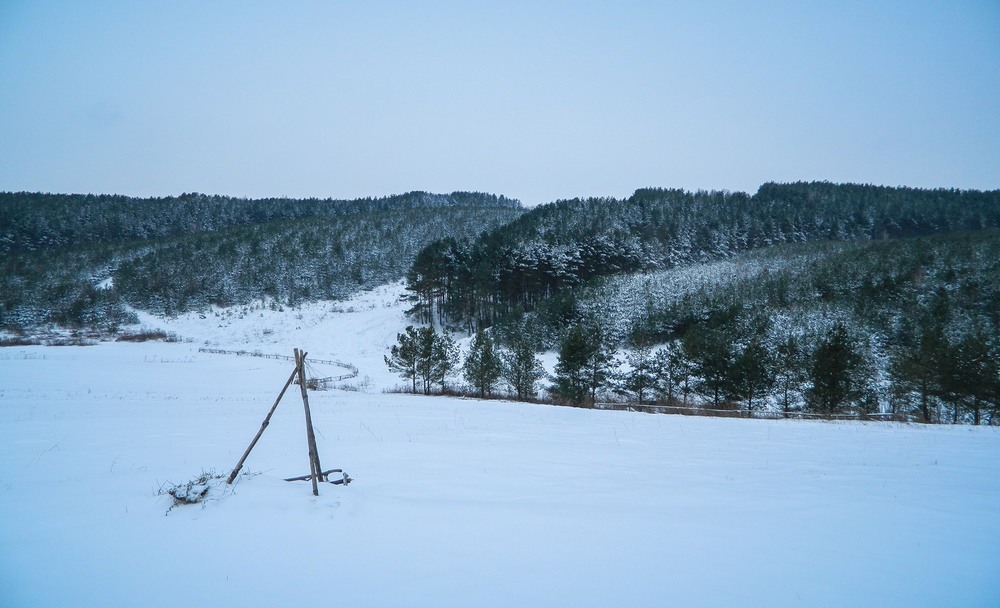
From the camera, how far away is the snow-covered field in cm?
451

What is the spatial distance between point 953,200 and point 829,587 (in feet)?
597

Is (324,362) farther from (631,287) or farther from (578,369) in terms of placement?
(631,287)

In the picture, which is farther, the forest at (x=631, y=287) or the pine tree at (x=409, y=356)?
the pine tree at (x=409, y=356)

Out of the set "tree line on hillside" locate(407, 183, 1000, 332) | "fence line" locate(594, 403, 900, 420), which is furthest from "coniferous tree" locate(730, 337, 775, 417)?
"tree line on hillside" locate(407, 183, 1000, 332)

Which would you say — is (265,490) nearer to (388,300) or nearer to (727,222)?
(388,300)

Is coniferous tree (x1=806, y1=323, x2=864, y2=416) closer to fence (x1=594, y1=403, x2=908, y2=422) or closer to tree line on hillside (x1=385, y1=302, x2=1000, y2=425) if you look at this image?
tree line on hillside (x1=385, y1=302, x2=1000, y2=425)

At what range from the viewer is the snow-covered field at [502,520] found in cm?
451

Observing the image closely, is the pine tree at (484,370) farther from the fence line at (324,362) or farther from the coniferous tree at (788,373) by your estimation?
the coniferous tree at (788,373)

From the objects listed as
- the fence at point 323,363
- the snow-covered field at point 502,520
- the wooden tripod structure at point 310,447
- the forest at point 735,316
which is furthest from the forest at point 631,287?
the wooden tripod structure at point 310,447

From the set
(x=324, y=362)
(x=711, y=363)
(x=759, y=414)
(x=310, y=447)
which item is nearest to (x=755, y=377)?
(x=711, y=363)

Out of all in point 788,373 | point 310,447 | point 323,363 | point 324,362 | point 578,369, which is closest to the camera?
point 310,447

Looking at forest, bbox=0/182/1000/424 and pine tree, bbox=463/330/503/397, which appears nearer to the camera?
forest, bbox=0/182/1000/424

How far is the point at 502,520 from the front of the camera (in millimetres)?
5957

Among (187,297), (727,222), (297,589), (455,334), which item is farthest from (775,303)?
(187,297)
